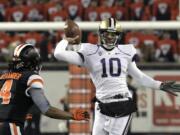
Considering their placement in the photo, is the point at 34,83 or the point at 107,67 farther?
the point at 107,67

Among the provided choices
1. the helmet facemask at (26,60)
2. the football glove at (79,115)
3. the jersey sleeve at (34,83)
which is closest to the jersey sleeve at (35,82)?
the jersey sleeve at (34,83)

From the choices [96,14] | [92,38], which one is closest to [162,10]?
[96,14]

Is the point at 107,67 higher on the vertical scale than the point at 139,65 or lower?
higher

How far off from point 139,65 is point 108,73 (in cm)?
406

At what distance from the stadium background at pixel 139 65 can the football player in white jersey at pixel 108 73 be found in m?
3.41

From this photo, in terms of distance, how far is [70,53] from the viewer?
6.97 metres

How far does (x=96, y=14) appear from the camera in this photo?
13609 mm

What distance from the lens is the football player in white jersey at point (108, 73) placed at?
695cm

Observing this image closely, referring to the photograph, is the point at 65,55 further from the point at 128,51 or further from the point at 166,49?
the point at 166,49

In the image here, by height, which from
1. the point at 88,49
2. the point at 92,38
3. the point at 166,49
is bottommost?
the point at 166,49

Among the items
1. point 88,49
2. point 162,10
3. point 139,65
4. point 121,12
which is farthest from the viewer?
point 121,12

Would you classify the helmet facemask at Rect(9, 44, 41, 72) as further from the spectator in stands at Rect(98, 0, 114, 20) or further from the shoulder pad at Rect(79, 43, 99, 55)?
the spectator in stands at Rect(98, 0, 114, 20)

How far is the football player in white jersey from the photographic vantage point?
6945 mm

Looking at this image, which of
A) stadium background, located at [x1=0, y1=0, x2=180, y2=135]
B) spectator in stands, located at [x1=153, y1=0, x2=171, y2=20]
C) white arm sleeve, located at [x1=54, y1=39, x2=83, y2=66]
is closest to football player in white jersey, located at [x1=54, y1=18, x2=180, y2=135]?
white arm sleeve, located at [x1=54, y1=39, x2=83, y2=66]
